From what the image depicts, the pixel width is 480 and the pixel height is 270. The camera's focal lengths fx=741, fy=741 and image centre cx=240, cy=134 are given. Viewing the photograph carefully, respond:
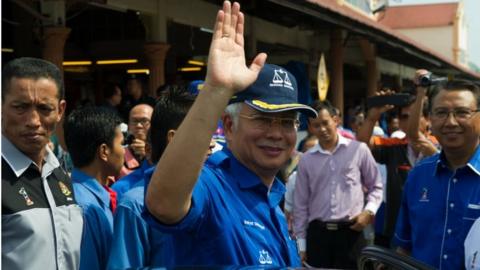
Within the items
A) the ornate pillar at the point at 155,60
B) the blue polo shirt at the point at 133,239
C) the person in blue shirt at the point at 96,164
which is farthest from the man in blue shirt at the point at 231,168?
the ornate pillar at the point at 155,60

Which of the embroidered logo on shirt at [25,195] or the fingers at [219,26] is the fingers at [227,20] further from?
the embroidered logo on shirt at [25,195]

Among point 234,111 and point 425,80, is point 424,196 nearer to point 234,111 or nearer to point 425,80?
point 425,80

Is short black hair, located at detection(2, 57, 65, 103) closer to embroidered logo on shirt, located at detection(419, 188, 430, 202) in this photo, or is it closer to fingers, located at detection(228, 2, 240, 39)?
fingers, located at detection(228, 2, 240, 39)

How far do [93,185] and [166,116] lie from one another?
0.48m

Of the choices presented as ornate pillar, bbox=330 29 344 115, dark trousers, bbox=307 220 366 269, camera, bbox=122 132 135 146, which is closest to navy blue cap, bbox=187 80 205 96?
camera, bbox=122 132 135 146

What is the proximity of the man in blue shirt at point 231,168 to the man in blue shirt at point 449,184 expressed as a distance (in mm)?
1279

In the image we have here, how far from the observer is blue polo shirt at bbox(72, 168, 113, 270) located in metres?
2.96

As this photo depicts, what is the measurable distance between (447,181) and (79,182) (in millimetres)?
1771

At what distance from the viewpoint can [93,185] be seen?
339 centimetres

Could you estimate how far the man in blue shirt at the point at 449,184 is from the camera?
351 centimetres

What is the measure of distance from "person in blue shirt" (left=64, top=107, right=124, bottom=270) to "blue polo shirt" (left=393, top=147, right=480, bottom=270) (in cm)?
151

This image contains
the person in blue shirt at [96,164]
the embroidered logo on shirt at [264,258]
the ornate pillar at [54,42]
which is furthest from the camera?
the ornate pillar at [54,42]

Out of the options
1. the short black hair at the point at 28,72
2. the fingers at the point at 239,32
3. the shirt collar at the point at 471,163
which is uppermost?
the fingers at the point at 239,32

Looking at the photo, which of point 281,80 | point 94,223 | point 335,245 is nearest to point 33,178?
point 94,223
